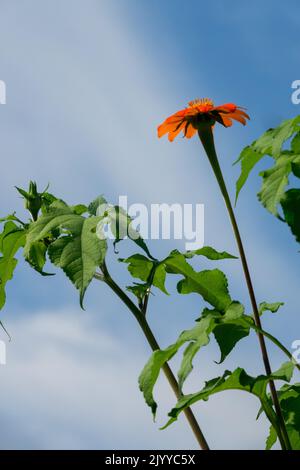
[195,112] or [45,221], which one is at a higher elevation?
[195,112]

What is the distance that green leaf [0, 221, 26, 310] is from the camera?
7.71ft

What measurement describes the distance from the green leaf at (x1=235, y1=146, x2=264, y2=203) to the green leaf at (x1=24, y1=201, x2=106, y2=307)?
1.55 feet

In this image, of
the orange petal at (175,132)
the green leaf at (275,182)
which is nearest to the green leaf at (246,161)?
the green leaf at (275,182)

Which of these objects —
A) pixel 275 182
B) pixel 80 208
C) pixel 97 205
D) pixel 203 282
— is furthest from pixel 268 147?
pixel 80 208

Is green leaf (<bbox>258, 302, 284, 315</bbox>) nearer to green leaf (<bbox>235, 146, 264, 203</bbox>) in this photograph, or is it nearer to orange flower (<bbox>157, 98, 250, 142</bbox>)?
green leaf (<bbox>235, 146, 264, 203</bbox>)

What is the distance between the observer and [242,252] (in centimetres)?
209

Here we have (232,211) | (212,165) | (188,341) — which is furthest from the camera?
(212,165)

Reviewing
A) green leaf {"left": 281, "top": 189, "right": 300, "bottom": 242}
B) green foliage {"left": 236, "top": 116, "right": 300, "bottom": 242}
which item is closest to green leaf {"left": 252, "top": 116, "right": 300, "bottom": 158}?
green foliage {"left": 236, "top": 116, "right": 300, "bottom": 242}

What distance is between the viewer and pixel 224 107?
2445mm

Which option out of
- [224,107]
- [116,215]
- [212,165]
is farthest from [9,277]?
[224,107]

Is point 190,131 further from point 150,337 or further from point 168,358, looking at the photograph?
point 168,358

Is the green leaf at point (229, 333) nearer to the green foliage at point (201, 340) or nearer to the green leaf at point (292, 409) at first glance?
the green foliage at point (201, 340)
